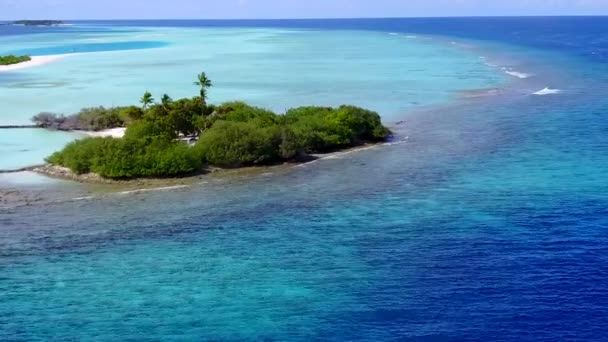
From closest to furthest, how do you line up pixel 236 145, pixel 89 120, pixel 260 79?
pixel 236 145 < pixel 89 120 < pixel 260 79

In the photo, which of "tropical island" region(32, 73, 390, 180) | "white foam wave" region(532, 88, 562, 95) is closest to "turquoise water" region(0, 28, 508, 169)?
"tropical island" region(32, 73, 390, 180)

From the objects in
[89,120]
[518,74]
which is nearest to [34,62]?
[89,120]

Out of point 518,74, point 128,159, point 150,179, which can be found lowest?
point 150,179

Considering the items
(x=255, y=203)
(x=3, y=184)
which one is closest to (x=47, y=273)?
(x=255, y=203)

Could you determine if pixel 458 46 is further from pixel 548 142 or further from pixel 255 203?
pixel 255 203

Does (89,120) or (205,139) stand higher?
(205,139)

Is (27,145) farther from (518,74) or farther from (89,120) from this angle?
(518,74)

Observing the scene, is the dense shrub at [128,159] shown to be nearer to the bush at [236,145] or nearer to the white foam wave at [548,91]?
the bush at [236,145]
